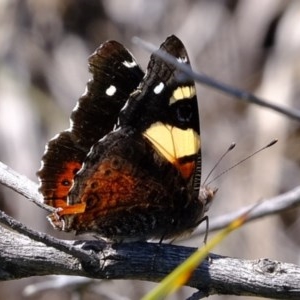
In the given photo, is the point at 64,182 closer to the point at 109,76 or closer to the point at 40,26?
the point at 109,76

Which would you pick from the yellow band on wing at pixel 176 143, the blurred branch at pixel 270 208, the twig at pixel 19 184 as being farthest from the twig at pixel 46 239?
the blurred branch at pixel 270 208

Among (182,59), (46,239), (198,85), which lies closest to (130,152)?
(182,59)

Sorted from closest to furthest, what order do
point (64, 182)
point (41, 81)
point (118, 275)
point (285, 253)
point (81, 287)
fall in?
1. point (118, 275)
2. point (64, 182)
3. point (81, 287)
4. point (285, 253)
5. point (41, 81)

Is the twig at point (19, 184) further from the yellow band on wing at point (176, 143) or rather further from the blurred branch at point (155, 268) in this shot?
the yellow band on wing at point (176, 143)

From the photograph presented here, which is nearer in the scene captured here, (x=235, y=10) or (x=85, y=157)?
(x=85, y=157)

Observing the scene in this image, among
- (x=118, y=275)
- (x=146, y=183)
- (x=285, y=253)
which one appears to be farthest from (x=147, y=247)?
(x=285, y=253)

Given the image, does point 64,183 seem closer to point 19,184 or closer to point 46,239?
point 19,184

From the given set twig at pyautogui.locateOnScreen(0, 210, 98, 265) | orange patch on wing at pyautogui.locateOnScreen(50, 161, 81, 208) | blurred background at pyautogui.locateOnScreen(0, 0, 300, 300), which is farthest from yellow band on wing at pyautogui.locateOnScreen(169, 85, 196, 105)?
blurred background at pyautogui.locateOnScreen(0, 0, 300, 300)

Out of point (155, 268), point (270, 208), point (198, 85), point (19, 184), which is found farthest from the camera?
point (198, 85)

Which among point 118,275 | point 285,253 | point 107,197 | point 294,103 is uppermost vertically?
point 294,103
